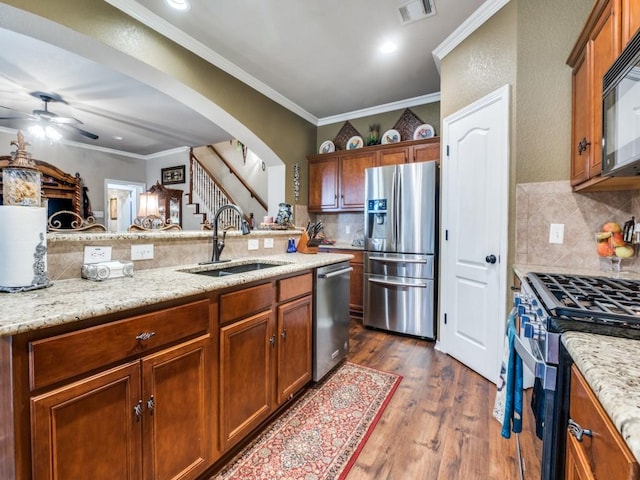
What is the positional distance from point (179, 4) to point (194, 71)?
58 centimetres

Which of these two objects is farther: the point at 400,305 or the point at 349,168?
the point at 349,168

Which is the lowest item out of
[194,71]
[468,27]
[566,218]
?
[566,218]

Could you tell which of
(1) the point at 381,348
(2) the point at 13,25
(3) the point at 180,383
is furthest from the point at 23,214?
(1) the point at 381,348

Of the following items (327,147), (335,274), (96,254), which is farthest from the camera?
(327,147)

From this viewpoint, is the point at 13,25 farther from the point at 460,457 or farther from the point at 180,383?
the point at 460,457

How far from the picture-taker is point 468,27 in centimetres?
237

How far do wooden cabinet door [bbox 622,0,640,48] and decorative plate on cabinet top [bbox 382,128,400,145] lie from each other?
8.77 ft

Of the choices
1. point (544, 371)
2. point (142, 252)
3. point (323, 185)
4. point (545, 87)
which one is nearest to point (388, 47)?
point (545, 87)

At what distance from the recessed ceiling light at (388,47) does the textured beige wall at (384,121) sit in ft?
3.96

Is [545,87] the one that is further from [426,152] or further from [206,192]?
[206,192]

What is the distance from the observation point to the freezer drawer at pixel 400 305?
299cm

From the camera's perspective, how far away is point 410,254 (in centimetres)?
306

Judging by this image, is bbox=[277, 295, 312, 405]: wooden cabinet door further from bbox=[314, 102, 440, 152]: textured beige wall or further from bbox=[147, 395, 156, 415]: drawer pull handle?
bbox=[314, 102, 440, 152]: textured beige wall

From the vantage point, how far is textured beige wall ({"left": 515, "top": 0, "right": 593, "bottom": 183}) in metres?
1.92
